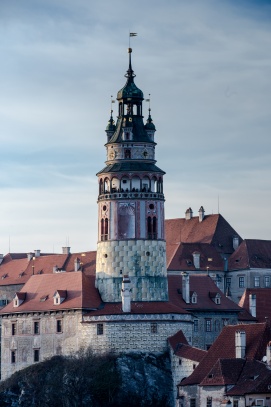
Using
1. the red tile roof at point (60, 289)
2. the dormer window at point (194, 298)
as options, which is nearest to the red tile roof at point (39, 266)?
the red tile roof at point (60, 289)

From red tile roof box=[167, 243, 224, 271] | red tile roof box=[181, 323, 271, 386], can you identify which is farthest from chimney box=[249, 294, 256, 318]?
red tile roof box=[181, 323, 271, 386]

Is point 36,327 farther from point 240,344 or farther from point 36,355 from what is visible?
point 240,344

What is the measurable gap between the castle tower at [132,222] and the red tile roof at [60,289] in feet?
4.18

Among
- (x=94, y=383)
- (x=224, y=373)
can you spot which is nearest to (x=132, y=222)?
(x=94, y=383)

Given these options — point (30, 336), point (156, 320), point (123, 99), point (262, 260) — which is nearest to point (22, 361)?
point (30, 336)

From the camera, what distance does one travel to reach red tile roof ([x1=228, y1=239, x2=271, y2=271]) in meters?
188

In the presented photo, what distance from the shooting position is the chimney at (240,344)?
5620 inches

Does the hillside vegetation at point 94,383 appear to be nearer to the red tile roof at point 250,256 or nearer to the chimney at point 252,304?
the chimney at point 252,304

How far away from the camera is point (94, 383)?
6024 inches

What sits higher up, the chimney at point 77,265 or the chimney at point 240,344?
the chimney at point 77,265

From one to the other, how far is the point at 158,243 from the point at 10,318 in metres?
15.7

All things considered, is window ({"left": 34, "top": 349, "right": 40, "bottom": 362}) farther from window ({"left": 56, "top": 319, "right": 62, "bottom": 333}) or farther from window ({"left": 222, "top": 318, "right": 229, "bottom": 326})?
window ({"left": 222, "top": 318, "right": 229, "bottom": 326})

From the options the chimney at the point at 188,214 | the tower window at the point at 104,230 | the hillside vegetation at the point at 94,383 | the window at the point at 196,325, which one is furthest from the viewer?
the chimney at the point at 188,214

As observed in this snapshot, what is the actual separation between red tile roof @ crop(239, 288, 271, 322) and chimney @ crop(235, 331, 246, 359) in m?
25.8
